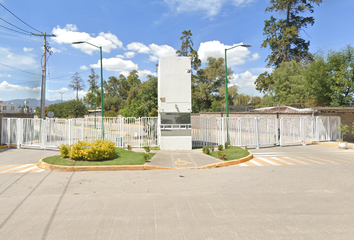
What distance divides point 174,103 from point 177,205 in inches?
343

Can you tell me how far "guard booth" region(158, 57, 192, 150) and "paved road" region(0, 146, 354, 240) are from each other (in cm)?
482

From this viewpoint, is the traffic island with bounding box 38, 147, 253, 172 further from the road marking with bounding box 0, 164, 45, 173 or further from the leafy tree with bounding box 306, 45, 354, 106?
the leafy tree with bounding box 306, 45, 354, 106

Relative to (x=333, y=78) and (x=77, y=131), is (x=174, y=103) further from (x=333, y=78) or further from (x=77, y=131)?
(x=333, y=78)

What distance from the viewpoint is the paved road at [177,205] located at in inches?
159

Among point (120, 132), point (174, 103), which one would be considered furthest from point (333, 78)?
point (120, 132)

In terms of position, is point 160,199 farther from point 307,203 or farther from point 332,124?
point 332,124

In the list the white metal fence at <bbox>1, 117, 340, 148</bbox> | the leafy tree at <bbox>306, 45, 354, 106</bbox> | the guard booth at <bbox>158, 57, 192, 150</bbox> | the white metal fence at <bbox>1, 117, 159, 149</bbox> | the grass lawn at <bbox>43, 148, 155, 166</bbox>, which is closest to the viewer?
the grass lawn at <bbox>43, 148, 155, 166</bbox>

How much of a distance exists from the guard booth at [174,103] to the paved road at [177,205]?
4.82 metres

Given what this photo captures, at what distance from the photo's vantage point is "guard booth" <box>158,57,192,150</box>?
44.4 ft

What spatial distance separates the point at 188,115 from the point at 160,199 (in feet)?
26.8

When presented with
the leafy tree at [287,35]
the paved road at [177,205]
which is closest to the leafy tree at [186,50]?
the leafy tree at [287,35]

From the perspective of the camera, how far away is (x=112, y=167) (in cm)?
930

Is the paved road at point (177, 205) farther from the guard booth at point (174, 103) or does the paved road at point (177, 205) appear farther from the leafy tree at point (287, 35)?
the leafy tree at point (287, 35)

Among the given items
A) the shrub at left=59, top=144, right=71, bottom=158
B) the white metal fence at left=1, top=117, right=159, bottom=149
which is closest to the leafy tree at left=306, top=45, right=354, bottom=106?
the white metal fence at left=1, top=117, right=159, bottom=149
